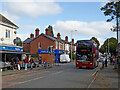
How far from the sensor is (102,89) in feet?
34.7

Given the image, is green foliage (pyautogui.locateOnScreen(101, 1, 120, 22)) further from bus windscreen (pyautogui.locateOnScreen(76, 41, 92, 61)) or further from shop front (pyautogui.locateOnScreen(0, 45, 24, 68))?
shop front (pyautogui.locateOnScreen(0, 45, 24, 68))

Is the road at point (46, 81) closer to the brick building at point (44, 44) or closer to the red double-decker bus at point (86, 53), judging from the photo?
the red double-decker bus at point (86, 53)

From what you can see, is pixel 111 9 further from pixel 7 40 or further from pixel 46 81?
pixel 7 40

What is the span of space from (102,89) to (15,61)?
59.7ft

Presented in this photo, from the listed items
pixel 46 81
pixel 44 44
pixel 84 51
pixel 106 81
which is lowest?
pixel 106 81

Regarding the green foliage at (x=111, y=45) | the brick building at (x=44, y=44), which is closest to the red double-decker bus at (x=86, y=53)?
the brick building at (x=44, y=44)

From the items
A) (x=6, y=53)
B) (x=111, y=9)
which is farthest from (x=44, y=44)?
(x=111, y=9)

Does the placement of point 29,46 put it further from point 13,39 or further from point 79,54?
point 79,54

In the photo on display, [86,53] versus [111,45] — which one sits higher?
[111,45]

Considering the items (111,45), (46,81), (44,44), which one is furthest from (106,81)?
(111,45)

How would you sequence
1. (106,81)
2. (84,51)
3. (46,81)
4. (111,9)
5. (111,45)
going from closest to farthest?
1. (46,81)
2. (106,81)
3. (111,9)
4. (84,51)
5. (111,45)

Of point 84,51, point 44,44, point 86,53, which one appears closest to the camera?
point 86,53

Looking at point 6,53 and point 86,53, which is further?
point 6,53

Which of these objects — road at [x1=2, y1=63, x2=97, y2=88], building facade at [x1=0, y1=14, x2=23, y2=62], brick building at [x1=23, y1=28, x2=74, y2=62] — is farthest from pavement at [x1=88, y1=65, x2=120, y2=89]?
brick building at [x1=23, y1=28, x2=74, y2=62]
